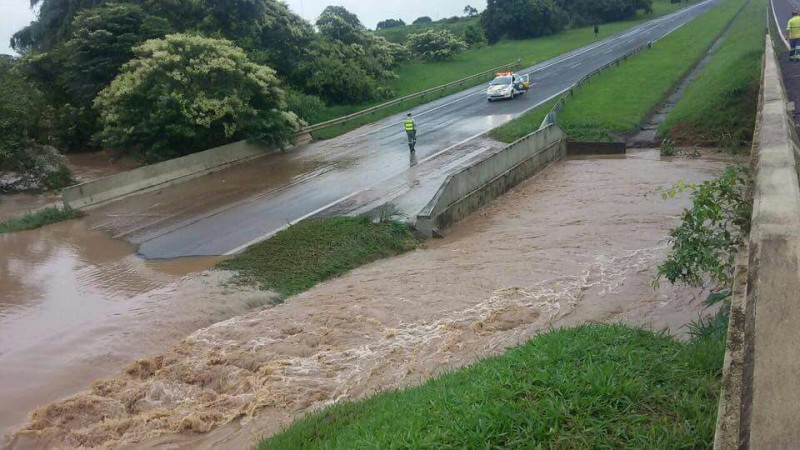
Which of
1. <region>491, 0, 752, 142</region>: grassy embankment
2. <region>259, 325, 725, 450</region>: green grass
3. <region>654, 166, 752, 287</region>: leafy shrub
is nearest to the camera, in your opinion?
<region>259, 325, 725, 450</region>: green grass

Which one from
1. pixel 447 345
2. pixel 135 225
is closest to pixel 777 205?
pixel 447 345

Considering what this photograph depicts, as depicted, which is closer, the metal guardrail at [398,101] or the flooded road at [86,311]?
the flooded road at [86,311]

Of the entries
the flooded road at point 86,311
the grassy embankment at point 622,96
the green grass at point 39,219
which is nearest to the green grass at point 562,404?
the flooded road at point 86,311

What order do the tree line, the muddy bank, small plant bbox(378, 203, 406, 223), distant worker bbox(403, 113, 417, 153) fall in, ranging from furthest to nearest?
1. the muddy bank
2. distant worker bbox(403, 113, 417, 153)
3. the tree line
4. small plant bbox(378, 203, 406, 223)

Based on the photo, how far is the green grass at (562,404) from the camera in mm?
4496

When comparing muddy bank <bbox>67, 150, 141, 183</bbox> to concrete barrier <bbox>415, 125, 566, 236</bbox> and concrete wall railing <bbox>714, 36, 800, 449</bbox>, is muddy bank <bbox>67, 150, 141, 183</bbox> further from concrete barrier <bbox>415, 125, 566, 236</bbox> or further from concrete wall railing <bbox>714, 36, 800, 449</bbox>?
concrete wall railing <bbox>714, 36, 800, 449</bbox>

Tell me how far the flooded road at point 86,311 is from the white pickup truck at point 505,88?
26064 mm

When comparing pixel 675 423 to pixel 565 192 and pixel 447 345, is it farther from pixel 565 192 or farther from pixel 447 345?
pixel 565 192

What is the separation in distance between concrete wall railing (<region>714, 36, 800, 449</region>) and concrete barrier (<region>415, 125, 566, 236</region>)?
11.2 metres

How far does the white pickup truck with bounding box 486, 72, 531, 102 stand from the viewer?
38.0 meters

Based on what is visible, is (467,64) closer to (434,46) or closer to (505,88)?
(434,46)

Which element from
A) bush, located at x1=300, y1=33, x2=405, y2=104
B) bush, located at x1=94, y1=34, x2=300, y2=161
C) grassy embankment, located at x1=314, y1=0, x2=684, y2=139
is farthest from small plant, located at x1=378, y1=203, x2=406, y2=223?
bush, located at x1=300, y1=33, x2=405, y2=104

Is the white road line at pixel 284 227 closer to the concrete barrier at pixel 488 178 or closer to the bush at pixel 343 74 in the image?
the concrete barrier at pixel 488 178

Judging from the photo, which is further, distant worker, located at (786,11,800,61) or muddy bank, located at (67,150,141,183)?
muddy bank, located at (67,150,141,183)
